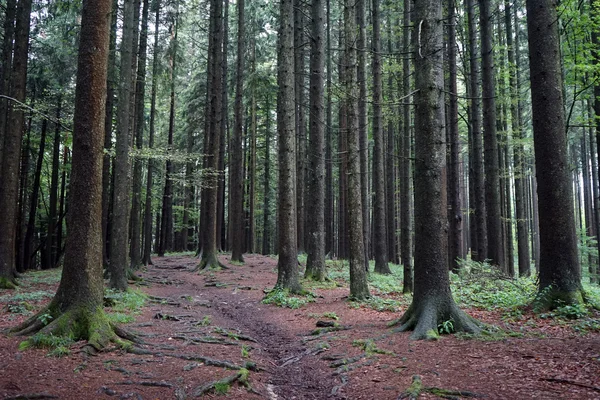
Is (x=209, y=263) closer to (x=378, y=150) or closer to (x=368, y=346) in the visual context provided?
(x=378, y=150)

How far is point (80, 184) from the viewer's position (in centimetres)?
638

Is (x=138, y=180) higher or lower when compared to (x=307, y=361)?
higher

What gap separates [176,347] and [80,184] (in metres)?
3.08

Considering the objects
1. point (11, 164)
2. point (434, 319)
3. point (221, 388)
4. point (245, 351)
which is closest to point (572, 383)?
point (434, 319)

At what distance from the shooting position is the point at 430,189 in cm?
743

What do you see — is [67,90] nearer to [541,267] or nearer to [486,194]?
[486,194]

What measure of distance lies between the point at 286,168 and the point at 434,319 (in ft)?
21.7

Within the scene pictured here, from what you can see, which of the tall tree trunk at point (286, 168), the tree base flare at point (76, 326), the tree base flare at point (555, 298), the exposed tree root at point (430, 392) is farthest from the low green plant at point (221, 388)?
the tall tree trunk at point (286, 168)

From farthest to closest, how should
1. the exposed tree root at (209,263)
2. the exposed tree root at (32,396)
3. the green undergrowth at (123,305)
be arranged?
1. the exposed tree root at (209,263)
2. the green undergrowth at (123,305)
3. the exposed tree root at (32,396)

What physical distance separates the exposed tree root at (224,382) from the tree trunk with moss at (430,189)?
3.20 m

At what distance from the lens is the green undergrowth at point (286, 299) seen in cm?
1079

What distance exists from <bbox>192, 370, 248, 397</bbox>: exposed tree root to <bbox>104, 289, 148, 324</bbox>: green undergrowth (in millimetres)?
3535

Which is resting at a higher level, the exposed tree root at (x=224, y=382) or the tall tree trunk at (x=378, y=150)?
the tall tree trunk at (x=378, y=150)

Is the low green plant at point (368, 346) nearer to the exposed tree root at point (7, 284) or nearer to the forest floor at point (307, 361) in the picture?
the forest floor at point (307, 361)
